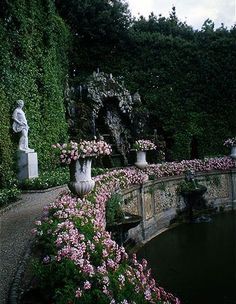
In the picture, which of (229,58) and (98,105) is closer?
(98,105)

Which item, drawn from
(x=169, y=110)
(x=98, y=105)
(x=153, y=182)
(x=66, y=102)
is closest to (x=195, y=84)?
(x=169, y=110)

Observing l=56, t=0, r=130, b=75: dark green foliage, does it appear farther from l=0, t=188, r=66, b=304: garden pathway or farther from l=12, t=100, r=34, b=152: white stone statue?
l=0, t=188, r=66, b=304: garden pathway

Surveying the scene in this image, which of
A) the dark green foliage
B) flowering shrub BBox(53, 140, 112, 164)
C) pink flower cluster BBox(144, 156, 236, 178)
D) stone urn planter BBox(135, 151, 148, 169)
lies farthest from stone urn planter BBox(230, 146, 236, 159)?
flowering shrub BBox(53, 140, 112, 164)

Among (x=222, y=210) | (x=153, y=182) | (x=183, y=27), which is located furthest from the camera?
(x=183, y=27)

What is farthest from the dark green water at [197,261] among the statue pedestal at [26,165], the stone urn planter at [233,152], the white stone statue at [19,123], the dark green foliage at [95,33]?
the dark green foliage at [95,33]

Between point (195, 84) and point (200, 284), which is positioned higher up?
point (195, 84)

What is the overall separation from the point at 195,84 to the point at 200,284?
13769mm

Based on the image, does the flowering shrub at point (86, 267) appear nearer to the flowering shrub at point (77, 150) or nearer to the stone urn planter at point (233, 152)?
the flowering shrub at point (77, 150)

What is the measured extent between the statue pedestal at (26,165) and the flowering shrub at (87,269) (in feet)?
22.5

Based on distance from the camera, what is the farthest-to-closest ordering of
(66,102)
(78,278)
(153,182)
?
1. (66,102)
2. (153,182)
3. (78,278)

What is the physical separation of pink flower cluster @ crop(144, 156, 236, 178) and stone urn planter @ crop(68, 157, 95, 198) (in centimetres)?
541

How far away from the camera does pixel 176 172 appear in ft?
39.6

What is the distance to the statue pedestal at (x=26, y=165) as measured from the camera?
432 inches

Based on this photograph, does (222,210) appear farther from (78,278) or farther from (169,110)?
(78,278)
